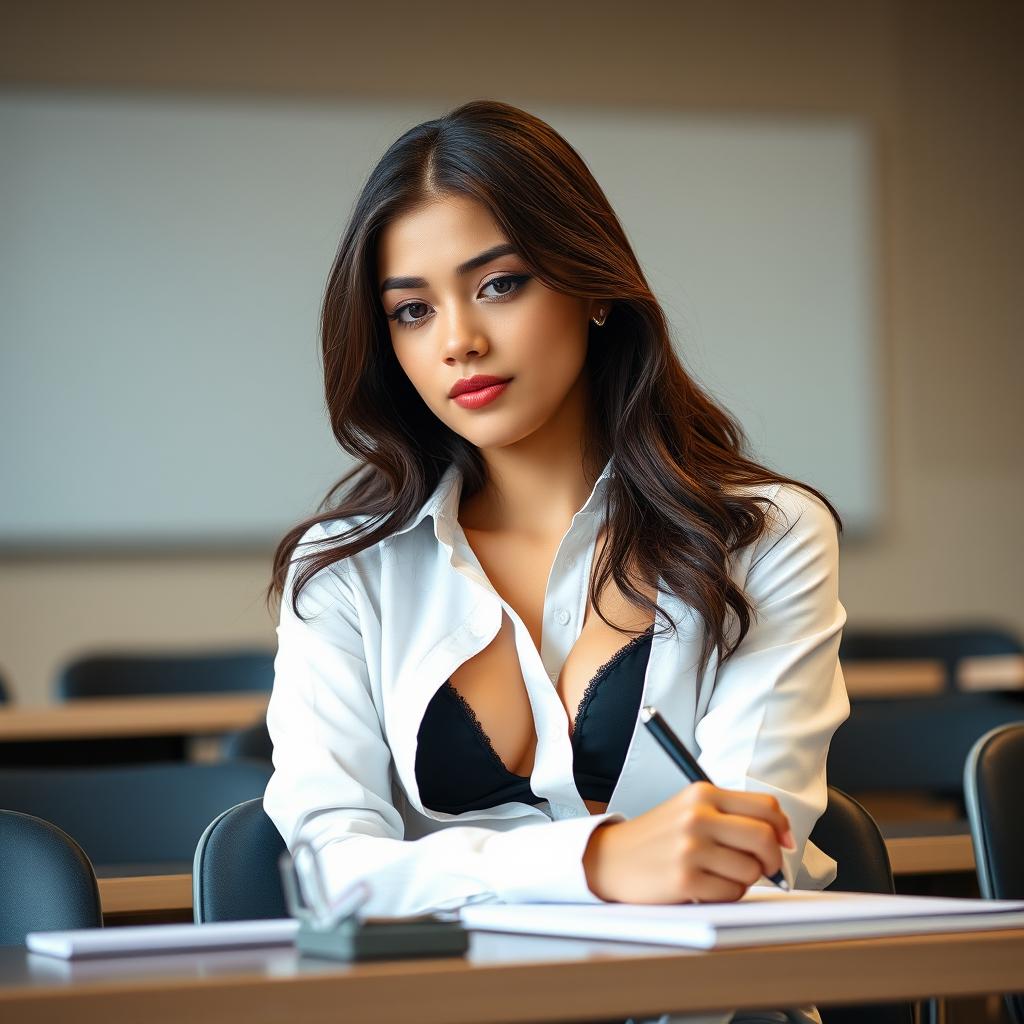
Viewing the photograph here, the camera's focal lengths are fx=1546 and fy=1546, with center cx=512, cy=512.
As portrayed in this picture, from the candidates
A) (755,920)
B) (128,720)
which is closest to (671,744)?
(755,920)

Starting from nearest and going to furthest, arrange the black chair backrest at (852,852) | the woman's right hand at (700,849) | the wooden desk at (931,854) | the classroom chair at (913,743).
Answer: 1. the woman's right hand at (700,849)
2. the black chair backrest at (852,852)
3. the wooden desk at (931,854)
4. the classroom chair at (913,743)

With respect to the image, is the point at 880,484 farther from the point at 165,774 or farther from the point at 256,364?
the point at 165,774

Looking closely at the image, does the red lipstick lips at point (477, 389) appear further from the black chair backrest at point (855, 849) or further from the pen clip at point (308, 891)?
the pen clip at point (308, 891)

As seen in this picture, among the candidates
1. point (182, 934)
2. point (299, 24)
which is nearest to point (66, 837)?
point (182, 934)

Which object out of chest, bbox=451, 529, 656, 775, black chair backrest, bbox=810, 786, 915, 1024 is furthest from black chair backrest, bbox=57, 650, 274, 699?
black chair backrest, bbox=810, 786, 915, 1024

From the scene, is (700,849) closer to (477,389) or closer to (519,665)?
(519,665)

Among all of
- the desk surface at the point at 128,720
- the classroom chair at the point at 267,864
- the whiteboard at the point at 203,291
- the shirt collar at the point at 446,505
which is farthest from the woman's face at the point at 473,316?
the whiteboard at the point at 203,291

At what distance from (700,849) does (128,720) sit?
2.26 meters

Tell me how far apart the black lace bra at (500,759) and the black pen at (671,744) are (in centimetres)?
38

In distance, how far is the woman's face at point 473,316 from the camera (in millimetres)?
1706

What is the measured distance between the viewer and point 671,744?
124cm

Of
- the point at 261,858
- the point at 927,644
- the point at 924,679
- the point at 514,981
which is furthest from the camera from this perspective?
the point at 927,644

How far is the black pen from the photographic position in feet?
3.95

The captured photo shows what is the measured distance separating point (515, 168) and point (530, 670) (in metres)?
0.56
